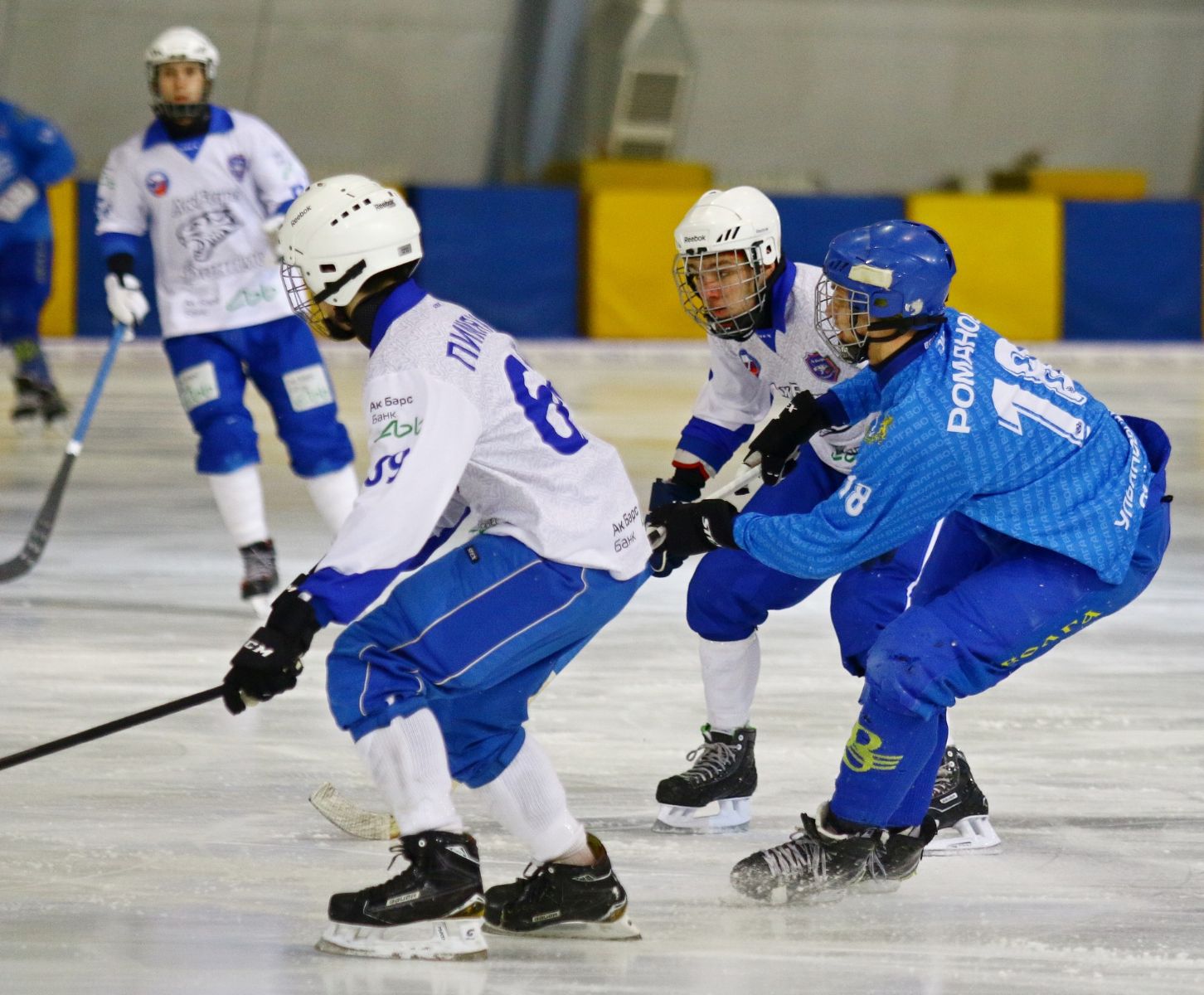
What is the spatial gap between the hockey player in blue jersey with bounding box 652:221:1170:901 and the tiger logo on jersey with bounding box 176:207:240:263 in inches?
125

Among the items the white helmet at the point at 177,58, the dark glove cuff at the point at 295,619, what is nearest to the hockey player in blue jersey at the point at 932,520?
the dark glove cuff at the point at 295,619

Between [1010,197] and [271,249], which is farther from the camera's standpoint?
[1010,197]

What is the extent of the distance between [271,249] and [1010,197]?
9627mm

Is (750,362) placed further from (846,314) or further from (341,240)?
(341,240)

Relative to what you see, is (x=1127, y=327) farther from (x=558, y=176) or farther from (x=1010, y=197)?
(x=558, y=176)

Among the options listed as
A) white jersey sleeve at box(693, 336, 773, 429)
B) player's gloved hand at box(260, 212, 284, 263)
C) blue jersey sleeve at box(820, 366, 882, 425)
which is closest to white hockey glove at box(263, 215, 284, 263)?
player's gloved hand at box(260, 212, 284, 263)

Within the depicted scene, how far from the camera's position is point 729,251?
3.76 m

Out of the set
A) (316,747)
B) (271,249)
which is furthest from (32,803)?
(271,249)

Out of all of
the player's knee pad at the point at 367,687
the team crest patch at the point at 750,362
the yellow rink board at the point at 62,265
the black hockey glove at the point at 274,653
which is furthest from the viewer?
the yellow rink board at the point at 62,265

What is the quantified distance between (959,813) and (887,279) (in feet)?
3.62

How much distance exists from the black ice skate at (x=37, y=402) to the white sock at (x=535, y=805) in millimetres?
7219

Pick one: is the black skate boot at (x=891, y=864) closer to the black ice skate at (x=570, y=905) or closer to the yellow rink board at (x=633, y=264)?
the black ice skate at (x=570, y=905)

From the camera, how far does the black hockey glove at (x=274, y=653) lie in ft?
9.25

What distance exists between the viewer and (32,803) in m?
3.88
